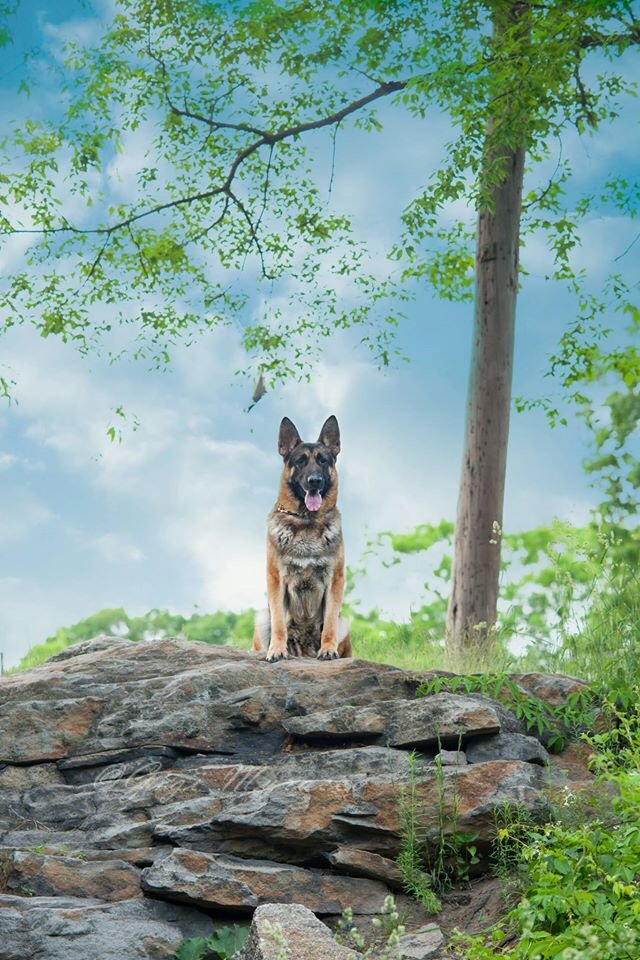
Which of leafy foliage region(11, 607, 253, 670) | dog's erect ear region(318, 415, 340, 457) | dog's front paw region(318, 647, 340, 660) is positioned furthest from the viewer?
leafy foliage region(11, 607, 253, 670)

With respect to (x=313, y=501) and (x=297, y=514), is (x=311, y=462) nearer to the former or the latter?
(x=313, y=501)

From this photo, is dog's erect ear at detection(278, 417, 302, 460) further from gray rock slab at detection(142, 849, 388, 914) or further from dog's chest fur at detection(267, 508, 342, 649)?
gray rock slab at detection(142, 849, 388, 914)

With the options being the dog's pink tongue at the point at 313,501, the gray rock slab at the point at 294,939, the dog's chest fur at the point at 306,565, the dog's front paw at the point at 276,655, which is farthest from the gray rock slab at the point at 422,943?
the dog's pink tongue at the point at 313,501

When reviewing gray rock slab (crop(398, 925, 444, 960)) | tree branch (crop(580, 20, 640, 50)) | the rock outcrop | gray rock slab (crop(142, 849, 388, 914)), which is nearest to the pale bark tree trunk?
tree branch (crop(580, 20, 640, 50))

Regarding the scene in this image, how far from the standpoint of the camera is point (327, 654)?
889 cm

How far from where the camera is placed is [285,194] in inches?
627

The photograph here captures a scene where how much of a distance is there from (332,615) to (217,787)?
2.22m

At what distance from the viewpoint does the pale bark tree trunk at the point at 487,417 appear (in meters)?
12.6

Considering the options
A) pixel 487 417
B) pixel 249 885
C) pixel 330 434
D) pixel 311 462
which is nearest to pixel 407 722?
pixel 249 885

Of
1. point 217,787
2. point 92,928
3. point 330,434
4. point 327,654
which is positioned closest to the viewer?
point 92,928

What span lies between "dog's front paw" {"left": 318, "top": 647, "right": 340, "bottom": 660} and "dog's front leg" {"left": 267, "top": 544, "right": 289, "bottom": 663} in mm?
286

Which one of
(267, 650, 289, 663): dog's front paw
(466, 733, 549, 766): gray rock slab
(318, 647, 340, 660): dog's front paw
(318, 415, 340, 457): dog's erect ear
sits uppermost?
(318, 415, 340, 457): dog's erect ear

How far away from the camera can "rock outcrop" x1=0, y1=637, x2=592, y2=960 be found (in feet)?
20.1

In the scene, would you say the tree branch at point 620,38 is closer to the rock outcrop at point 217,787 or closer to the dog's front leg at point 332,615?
the dog's front leg at point 332,615
